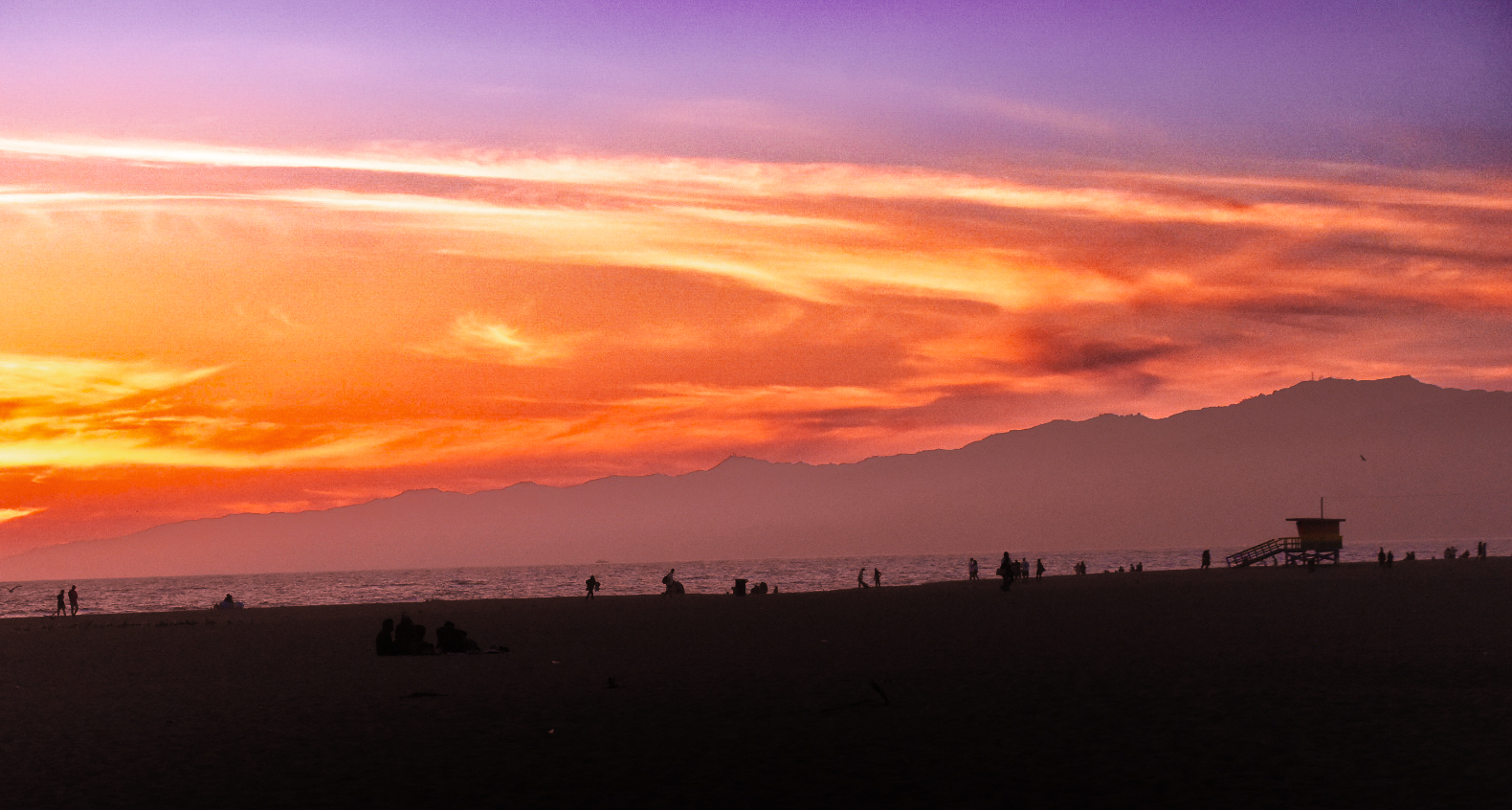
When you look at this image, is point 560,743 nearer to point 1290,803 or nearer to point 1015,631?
point 1290,803

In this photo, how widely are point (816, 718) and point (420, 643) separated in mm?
16413

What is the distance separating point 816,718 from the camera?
725 inches

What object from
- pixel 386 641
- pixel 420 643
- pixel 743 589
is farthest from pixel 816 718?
pixel 743 589

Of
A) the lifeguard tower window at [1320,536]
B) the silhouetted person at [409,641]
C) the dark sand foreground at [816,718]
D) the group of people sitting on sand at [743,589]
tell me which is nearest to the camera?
the dark sand foreground at [816,718]

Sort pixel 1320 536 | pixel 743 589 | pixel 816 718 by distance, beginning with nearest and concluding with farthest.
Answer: pixel 816 718, pixel 743 589, pixel 1320 536

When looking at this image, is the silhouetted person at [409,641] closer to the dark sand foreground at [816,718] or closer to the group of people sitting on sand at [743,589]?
the dark sand foreground at [816,718]

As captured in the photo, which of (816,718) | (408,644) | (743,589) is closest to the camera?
(816,718)

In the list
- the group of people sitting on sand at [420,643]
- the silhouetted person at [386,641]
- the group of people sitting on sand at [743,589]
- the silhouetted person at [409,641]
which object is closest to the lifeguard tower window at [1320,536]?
the group of people sitting on sand at [743,589]

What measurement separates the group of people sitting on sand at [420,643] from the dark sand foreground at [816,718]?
24.1 inches

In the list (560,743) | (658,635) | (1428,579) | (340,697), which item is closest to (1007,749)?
(560,743)

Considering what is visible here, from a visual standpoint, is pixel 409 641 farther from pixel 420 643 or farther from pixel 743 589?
pixel 743 589

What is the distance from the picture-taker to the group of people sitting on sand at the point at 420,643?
31734 millimetres

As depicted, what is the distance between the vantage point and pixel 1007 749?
15141 mm

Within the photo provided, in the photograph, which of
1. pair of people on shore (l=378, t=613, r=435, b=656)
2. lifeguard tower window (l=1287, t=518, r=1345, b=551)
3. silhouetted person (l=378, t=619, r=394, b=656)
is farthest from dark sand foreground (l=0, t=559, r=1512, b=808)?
lifeguard tower window (l=1287, t=518, r=1345, b=551)
